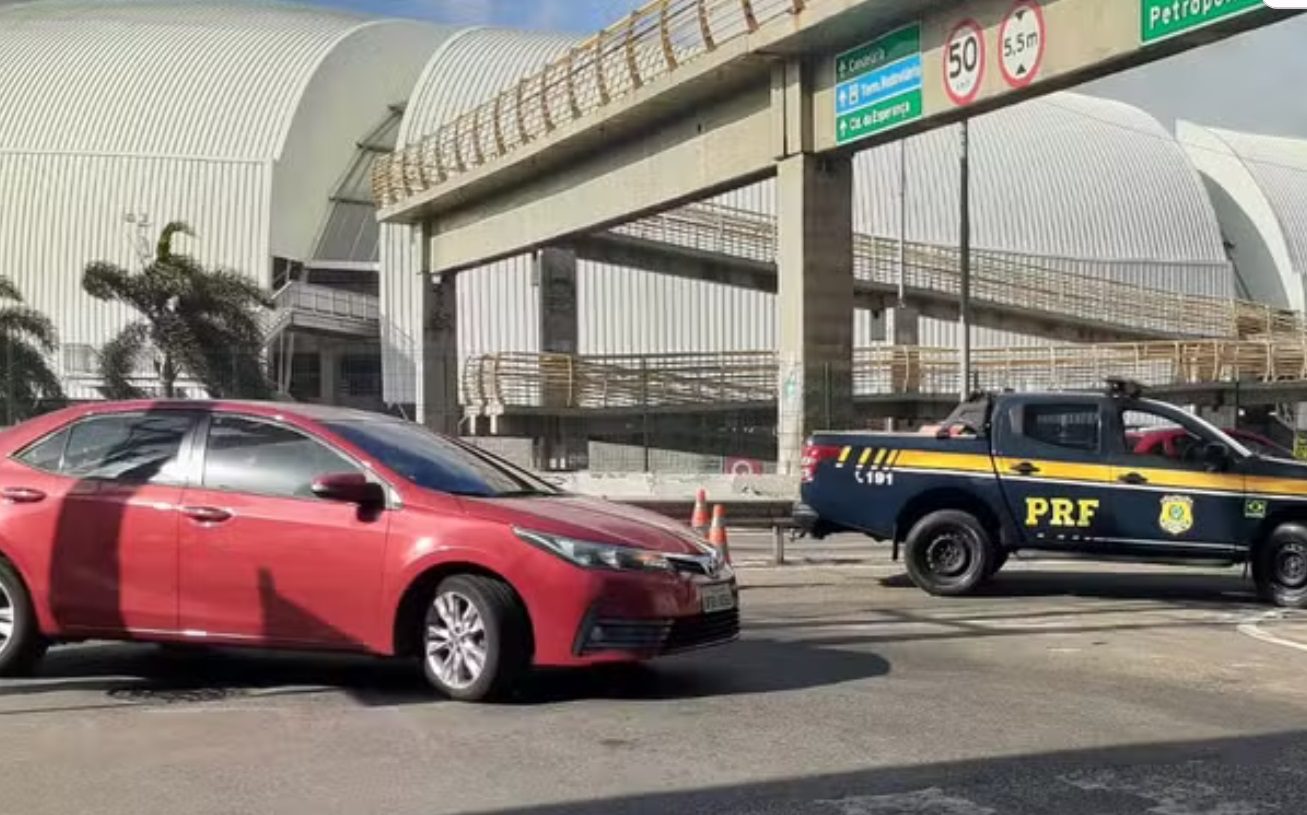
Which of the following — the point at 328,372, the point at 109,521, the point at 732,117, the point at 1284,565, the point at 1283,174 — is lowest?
the point at 1284,565

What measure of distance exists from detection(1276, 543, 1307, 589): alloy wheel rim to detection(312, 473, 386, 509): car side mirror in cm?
857

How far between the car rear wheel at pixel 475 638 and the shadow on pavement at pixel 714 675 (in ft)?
0.93

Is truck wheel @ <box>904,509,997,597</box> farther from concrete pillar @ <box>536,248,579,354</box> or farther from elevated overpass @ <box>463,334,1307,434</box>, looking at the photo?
concrete pillar @ <box>536,248,579,354</box>


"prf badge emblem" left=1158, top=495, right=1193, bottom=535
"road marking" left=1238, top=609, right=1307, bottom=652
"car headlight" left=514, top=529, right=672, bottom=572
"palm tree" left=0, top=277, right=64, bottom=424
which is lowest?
"road marking" left=1238, top=609, right=1307, bottom=652

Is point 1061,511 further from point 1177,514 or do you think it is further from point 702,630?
point 702,630

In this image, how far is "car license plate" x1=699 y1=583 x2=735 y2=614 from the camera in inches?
296

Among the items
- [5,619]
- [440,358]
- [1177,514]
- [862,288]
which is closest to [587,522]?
[5,619]

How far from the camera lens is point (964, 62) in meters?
18.7

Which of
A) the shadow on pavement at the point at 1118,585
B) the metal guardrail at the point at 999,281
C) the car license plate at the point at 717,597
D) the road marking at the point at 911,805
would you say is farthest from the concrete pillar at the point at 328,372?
the road marking at the point at 911,805

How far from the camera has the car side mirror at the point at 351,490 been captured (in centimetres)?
730

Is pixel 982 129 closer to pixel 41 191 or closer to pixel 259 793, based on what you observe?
pixel 41 191

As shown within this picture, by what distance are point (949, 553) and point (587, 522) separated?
6530mm

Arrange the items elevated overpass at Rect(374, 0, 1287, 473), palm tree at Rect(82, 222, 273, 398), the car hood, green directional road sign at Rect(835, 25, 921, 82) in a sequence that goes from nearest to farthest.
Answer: the car hood → elevated overpass at Rect(374, 0, 1287, 473) → green directional road sign at Rect(835, 25, 921, 82) → palm tree at Rect(82, 222, 273, 398)

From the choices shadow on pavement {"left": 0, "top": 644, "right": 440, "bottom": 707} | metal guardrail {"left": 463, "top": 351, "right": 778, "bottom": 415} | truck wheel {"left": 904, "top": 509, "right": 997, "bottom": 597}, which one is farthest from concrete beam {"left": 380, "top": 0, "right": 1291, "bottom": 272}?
shadow on pavement {"left": 0, "top": 644, "right": 440, "bottom": 707}
